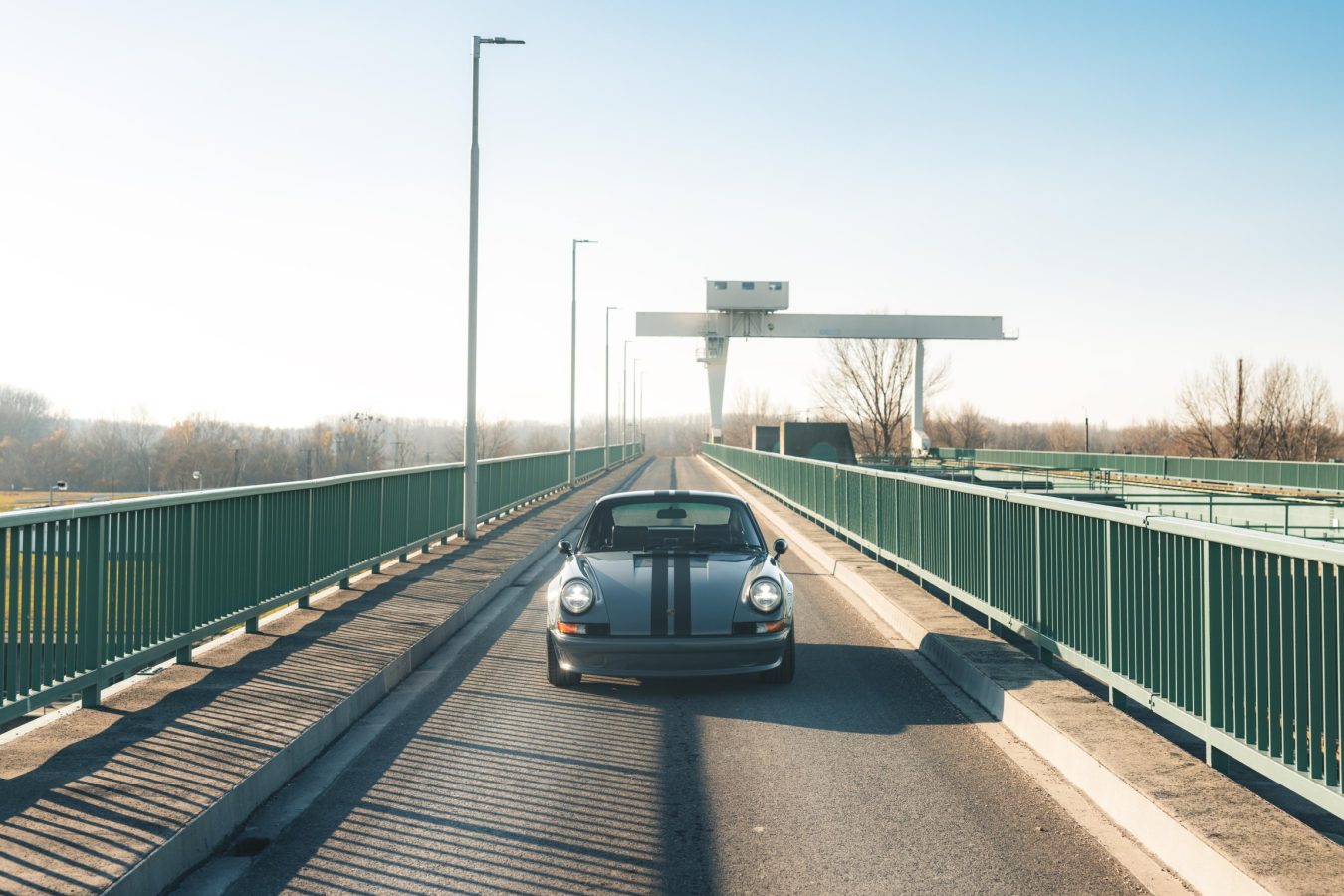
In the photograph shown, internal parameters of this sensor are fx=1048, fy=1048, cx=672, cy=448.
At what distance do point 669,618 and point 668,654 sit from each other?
0.81 feet

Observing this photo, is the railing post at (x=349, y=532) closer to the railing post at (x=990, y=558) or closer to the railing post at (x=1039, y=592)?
the railing post at (x=990, y=558)

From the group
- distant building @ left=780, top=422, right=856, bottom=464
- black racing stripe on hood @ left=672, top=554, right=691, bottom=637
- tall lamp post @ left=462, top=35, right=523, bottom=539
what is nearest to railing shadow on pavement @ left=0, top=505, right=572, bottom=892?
black racing stripe on hood @ left=672, top=554, right=691, bottom=637

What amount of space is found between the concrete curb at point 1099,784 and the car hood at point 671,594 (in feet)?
5.86

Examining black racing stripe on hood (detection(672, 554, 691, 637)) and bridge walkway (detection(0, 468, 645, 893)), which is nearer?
bridge walkway (detection(0, 468, 645, 893))

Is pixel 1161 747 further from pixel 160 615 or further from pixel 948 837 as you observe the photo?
pixel 160 615

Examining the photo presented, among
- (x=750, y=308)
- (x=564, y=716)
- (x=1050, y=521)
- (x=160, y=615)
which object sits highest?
(x=750, y=308)

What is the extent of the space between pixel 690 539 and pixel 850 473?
30.7 ft

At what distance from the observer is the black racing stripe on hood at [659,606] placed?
23.5 feet

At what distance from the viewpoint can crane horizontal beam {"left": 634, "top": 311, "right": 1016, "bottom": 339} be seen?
6231cm

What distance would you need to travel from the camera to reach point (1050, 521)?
7.71 meters

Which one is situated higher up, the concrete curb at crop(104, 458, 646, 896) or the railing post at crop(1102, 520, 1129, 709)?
the railing post at crop(1102, 520, 1129, 709)

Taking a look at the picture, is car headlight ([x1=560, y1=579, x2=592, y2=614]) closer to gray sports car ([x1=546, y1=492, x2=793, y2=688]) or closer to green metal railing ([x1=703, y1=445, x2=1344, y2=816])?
gray sports car ([x1=546, y1=492, x2=793, y2=688])

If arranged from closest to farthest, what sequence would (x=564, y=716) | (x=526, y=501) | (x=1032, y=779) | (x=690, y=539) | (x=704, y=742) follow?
(x=1032, y=779)
(x=704, y=742)
(x=564, y=716)
(x=690, y=539)
(x=526, y=501)

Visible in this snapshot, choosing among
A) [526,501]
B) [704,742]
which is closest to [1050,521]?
[704,742]
